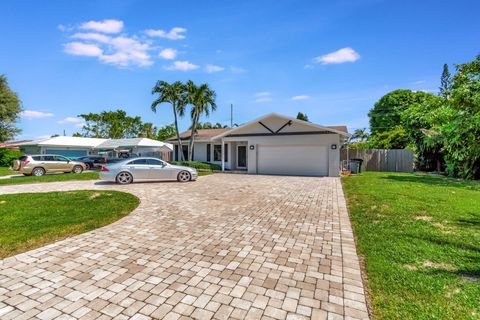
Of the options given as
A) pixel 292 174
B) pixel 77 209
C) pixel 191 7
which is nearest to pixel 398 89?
pixel 292 174

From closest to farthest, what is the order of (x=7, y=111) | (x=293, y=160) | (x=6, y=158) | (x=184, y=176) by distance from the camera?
(x=184, y=176) → (x=293, y=160) → (x=7, y=111) → (x=6, y=158)

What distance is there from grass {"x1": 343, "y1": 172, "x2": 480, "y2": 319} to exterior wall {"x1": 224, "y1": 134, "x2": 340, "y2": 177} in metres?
9.30

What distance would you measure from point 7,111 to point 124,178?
85.8 ft

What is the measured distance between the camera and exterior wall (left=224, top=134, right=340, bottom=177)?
17422 mm

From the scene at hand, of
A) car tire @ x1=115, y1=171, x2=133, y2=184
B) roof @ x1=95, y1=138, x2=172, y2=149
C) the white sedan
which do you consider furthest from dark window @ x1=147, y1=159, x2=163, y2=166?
roof @ x1=95, y1=138, x2=172, y2=149

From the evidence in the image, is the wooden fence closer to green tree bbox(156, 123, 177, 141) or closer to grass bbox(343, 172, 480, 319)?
grass bbox(343, 172, 480, 319)

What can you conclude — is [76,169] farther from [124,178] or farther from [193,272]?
[193,272]

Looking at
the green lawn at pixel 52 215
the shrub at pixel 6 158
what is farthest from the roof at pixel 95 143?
the green lawn at pixel 52 215

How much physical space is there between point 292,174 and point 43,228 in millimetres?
15488

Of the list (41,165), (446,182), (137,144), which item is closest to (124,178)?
(41,165)

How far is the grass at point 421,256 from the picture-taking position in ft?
9.18

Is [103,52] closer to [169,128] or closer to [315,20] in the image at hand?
[315,20]

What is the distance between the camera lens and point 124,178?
13.2 meters

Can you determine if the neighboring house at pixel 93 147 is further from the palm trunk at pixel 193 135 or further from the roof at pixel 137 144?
the palm trunk at pixel 193 135
